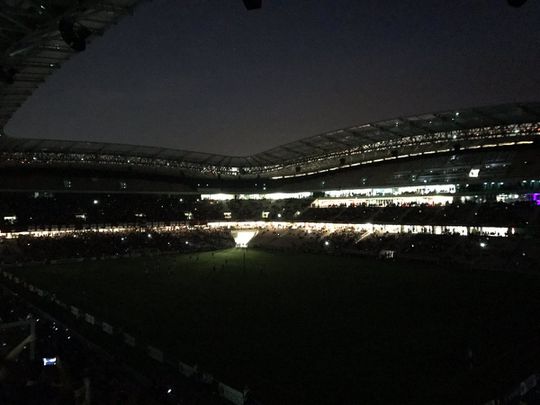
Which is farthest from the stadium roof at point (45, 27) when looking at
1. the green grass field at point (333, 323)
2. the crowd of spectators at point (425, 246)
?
the crowd of spectators at point (425, 246)

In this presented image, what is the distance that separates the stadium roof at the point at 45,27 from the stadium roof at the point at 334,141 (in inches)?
1365

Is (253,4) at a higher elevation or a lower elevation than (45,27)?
lower

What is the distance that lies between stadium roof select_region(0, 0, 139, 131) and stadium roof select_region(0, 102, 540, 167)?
114ft

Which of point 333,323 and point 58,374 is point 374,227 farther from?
point 58,374

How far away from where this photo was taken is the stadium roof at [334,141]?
3950 centimetres

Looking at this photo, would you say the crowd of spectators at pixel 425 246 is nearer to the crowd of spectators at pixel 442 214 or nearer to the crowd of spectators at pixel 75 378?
the crowd of spectators at pixel 442 214

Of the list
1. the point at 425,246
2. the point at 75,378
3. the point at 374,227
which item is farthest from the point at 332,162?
the point at 75,378

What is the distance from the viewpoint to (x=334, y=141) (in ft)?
166

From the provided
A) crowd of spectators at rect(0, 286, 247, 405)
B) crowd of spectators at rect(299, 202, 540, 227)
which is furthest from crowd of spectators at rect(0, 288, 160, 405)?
crowd of spectators at rect(299, 202, 540, 227)

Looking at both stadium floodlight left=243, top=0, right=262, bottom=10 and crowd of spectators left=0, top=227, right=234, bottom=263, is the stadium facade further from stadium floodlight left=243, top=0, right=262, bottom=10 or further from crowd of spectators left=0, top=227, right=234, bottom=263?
stadium floodlight left=243, top=0, right=262, bottom=10

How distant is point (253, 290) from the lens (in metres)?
25.8

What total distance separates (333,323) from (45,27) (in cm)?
1434

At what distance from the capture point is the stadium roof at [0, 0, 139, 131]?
829 centimetres

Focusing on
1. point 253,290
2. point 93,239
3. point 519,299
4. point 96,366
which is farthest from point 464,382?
point 93,239
